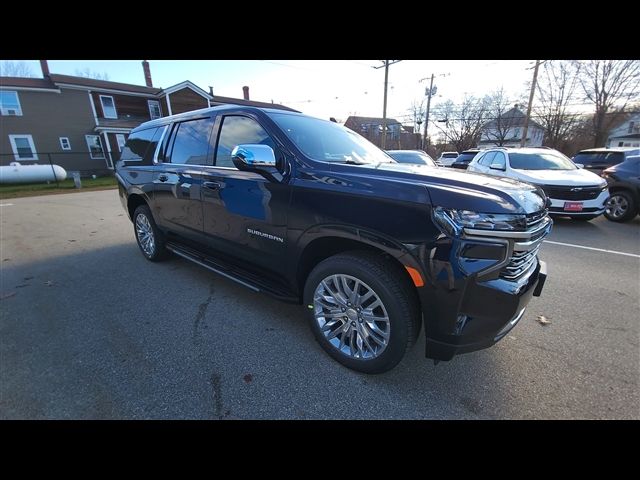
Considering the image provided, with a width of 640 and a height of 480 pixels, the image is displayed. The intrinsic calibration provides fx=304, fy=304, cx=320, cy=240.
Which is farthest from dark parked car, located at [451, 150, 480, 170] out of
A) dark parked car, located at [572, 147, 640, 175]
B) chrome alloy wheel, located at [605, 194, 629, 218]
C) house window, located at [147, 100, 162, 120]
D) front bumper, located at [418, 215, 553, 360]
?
house window, located at [147, 100, 162, 120]

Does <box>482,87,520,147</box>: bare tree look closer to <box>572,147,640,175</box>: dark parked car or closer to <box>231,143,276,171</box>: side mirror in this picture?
<box>572,147,640,175</box>: dark parked car

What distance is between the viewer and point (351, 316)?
2.29 m

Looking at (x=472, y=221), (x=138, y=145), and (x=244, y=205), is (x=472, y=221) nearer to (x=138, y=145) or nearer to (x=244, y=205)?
(x=244, y=205)

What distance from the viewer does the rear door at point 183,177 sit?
3.32 m

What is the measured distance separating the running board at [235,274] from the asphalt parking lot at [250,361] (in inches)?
15.6

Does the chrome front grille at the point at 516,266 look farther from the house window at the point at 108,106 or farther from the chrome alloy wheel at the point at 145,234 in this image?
the house window at the point at 108,106

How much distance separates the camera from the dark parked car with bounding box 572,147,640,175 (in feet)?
35.1

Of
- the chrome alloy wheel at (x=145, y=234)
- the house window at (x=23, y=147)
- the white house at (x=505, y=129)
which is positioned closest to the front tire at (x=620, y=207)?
the chrome alloy wheel at (x=145, y=234)
